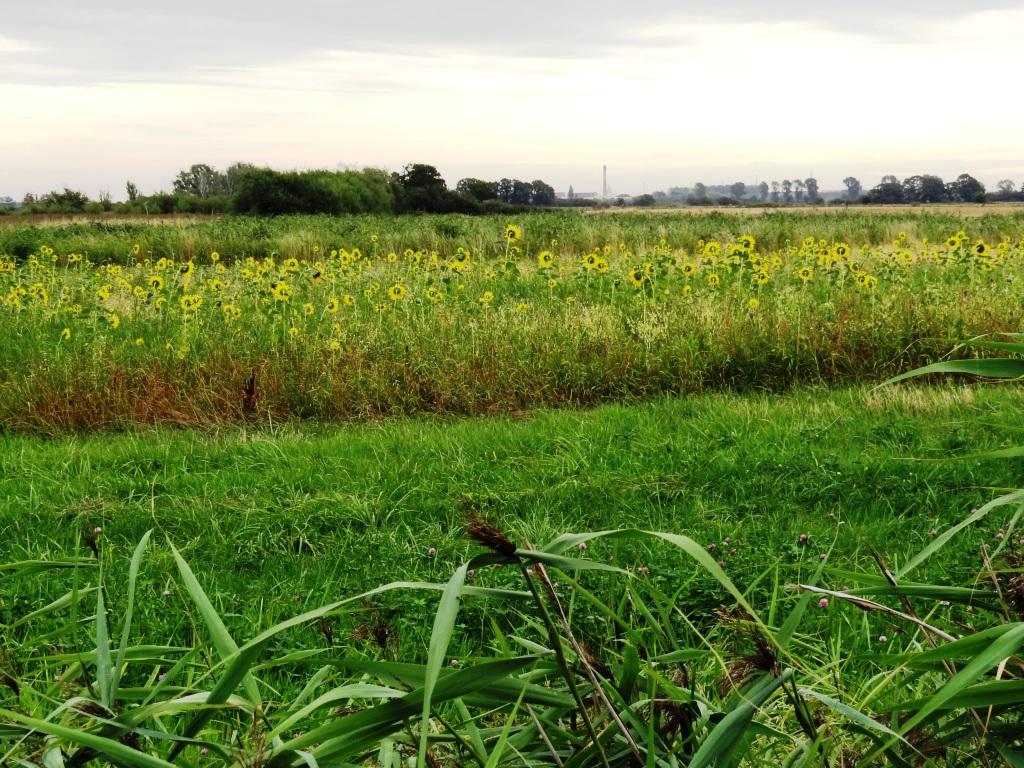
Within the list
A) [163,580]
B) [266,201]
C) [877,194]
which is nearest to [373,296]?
[163,580]

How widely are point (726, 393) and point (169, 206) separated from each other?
3934 cm

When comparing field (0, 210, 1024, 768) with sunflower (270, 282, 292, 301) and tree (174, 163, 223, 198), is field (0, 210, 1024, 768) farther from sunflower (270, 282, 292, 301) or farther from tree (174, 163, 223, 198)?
tree (174, 163, 223, 198)

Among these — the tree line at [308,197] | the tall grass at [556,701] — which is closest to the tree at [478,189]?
the tree line at [308,197]

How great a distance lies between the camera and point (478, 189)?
4738 cm

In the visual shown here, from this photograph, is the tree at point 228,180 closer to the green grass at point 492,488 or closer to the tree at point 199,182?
the tree at point 199,182

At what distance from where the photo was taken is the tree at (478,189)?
4550 centimetres

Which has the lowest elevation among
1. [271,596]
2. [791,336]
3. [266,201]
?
[271,596]

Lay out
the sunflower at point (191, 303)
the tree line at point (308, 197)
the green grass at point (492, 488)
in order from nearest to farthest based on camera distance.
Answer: the green grass at point (492, 488) → the sunflower at point (191, 303) → the tree line at point (308, 197)

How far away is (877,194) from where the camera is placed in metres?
72.4

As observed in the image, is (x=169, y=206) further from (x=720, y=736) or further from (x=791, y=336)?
(x=720, y=736)

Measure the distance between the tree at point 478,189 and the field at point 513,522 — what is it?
3611cm

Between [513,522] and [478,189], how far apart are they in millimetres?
44315

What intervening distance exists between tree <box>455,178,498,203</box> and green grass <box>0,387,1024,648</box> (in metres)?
40.0

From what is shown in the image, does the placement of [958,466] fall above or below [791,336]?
below
